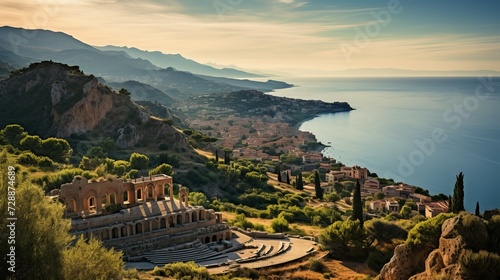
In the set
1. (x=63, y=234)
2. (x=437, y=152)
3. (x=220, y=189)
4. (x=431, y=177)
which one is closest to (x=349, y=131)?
(x=437, y=152)

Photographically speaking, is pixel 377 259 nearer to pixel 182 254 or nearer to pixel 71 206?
pixel 182 254

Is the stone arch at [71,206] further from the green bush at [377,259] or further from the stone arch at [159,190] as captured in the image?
the green bush at [377,259]

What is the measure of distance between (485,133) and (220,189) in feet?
329

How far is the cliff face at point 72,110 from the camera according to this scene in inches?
2625

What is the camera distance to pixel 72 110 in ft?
220

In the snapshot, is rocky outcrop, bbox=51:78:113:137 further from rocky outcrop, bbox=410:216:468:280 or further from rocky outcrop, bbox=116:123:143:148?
rocky outcrop, bbox=410:216:468:280

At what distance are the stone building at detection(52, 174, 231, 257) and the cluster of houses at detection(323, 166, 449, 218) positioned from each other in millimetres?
35628

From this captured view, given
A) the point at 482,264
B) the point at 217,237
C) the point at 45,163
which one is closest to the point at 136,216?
the point at 217,237

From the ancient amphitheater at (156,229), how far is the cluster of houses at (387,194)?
32156 millimetres

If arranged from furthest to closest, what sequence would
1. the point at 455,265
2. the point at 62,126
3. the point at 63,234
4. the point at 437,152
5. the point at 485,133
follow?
the point at 485,133, the point at 437,152, the point at 62,126, the point at 455,265, the point at 63,234

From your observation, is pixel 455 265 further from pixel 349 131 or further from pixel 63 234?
pixel 349 131

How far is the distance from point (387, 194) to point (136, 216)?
176ft

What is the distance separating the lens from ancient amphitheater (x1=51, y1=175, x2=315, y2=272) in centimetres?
2641

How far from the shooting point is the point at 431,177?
305ft
